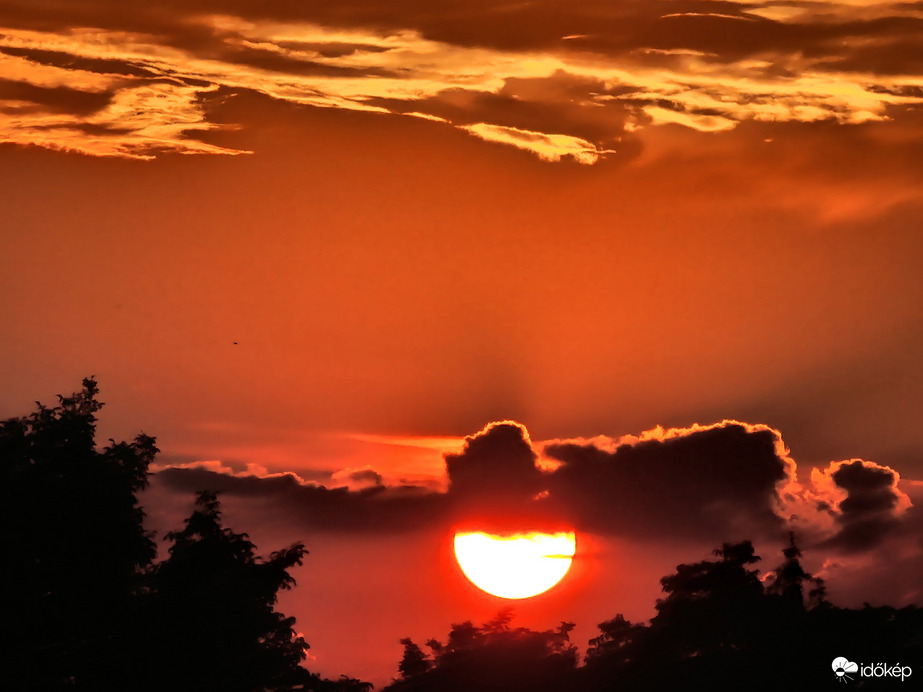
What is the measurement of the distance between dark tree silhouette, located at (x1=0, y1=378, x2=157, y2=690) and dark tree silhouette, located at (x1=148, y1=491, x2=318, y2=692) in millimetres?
2077

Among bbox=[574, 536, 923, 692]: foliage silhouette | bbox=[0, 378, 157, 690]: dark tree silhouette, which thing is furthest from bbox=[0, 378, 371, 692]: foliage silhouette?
bbox=[574, 536, 923, 692]: foliage silhouette

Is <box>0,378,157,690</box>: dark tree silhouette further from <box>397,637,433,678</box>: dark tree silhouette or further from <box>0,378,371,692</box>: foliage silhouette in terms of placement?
<box>397,637,433,678</box>: dark tree silhouette

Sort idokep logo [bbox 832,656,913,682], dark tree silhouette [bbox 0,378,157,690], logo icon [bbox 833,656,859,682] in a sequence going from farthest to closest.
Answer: logo icon [bbox 833,656,859,682]
idokep logo [bbox 832,656,913,682]
dark tree silhouette [bbox 0,378,157,690]

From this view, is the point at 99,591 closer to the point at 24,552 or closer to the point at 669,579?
the point at 24,552

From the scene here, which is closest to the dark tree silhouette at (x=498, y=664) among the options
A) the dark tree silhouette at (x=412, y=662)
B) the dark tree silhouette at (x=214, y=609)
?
the dark tree silhouette at (x=412, y=662)

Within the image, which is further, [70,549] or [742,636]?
[742,636]

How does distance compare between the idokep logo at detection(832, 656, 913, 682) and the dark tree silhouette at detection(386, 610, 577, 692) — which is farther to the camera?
the dark tree silhouette at detection(386, 610, 577, 692)

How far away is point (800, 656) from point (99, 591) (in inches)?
2166

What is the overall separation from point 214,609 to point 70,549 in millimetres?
9126

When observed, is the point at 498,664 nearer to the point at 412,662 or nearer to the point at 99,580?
the point at 412,662

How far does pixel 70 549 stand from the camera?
6216 centimetres

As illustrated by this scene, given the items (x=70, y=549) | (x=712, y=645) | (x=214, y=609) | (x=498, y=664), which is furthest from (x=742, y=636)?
(x=70, y=549)

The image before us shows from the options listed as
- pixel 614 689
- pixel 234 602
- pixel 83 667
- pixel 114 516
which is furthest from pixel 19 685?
pixel 614 689

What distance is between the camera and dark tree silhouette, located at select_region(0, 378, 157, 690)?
199ft
